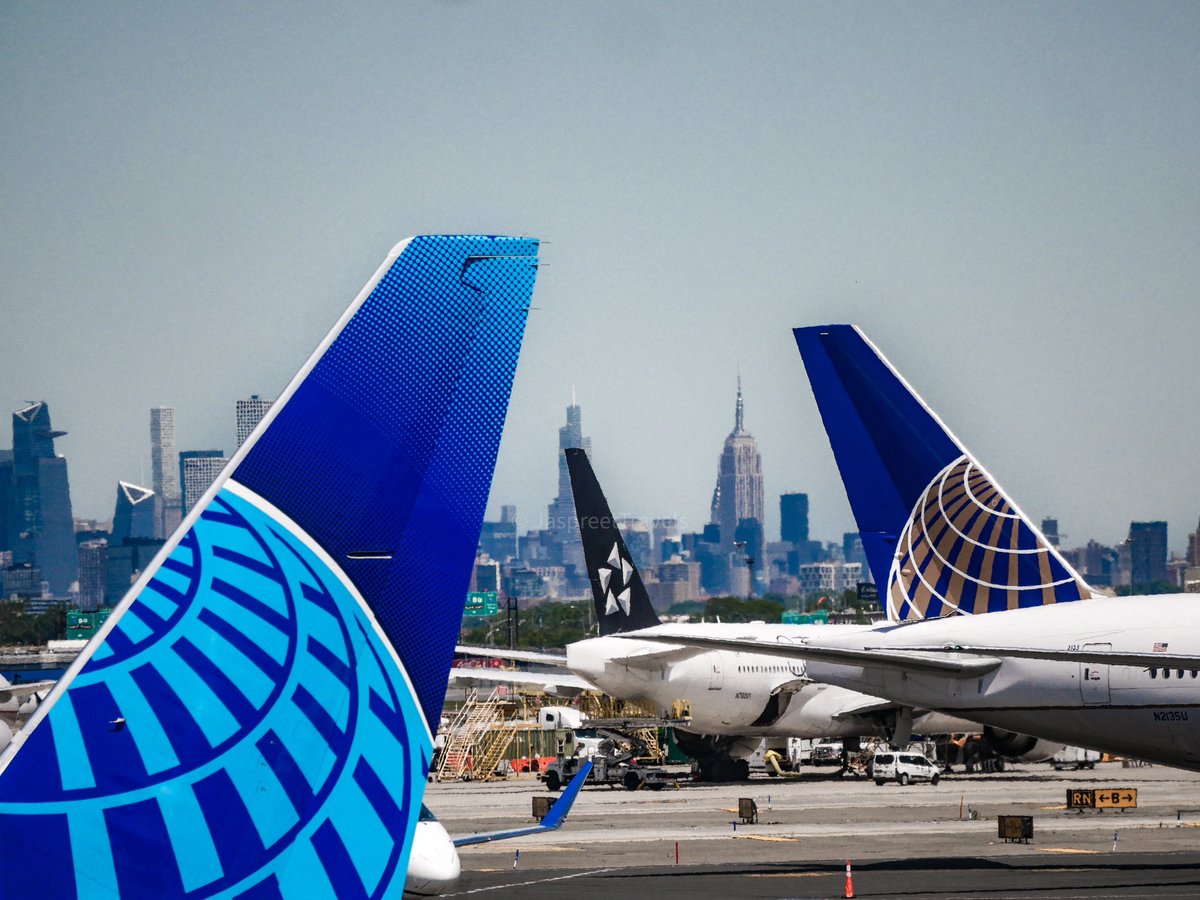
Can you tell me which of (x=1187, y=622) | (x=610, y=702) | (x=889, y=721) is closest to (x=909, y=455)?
(x=1187, y=622)

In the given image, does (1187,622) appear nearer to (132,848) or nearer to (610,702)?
(132,848)

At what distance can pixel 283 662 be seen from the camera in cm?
919

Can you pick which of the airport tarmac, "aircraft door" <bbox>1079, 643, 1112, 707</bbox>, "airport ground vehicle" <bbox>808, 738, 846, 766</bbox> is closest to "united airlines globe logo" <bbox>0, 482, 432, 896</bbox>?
the airport tarmac

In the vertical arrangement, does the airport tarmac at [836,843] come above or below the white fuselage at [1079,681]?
below

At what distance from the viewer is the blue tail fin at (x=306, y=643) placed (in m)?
8.62

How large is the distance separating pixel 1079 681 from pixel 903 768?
3260cm

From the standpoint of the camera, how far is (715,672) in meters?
56.8

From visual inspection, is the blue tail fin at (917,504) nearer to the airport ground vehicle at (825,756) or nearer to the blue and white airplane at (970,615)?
the blue and white airplane at (970,615)

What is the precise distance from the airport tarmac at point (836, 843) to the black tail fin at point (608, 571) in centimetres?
623

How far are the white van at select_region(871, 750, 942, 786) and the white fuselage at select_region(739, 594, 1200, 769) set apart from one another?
30.8 meters

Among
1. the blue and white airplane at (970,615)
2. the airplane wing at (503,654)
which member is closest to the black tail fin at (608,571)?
the airplane wing at (503,654)

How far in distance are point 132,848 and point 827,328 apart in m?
25.8

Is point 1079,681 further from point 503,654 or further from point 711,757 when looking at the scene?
point 711,757

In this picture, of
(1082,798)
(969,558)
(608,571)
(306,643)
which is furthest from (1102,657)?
(608,571)
